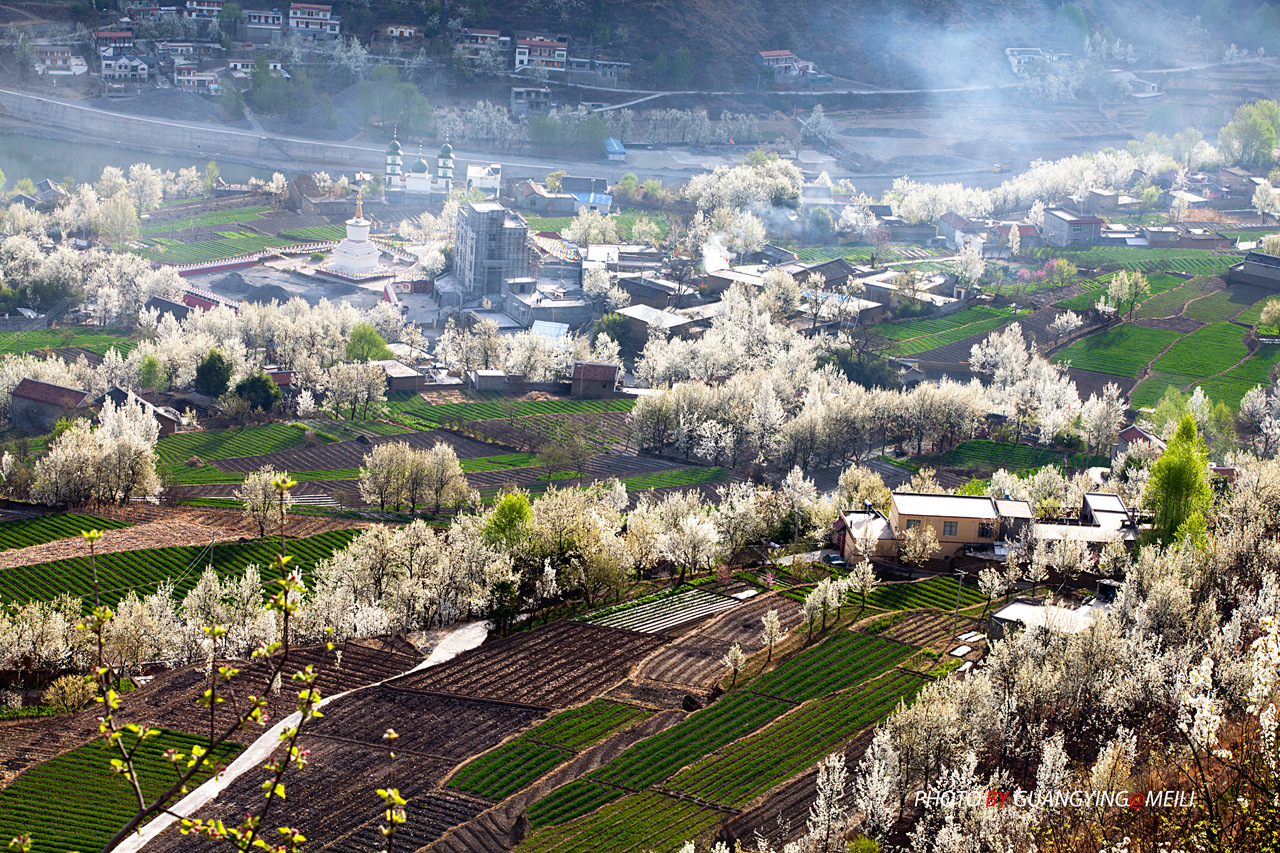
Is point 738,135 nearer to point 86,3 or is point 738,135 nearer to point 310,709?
point 86,3

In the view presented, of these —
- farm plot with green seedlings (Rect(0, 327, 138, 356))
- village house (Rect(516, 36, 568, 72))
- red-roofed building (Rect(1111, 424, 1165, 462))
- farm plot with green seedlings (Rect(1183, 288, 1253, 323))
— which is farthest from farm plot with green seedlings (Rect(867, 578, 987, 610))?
village house (Rect(516, 36, 568, 72))

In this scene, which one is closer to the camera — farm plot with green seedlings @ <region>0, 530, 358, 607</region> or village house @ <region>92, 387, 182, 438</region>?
farm plot with green seedlings @ <region>0, 530, 358, 607</region>

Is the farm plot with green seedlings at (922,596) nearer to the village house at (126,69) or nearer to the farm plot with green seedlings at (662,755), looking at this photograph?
the farm plot with green seedlings at (662,755)

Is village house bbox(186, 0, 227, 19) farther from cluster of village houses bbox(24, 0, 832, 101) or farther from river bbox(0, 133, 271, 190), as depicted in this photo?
river bbox(0, 133, 271, 190)

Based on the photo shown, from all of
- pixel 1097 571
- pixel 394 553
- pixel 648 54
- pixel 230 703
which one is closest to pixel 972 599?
pixel 1097 571

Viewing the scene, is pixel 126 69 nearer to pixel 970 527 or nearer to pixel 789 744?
pixel 970 527

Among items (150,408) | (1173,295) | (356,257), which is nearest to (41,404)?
(150,408)

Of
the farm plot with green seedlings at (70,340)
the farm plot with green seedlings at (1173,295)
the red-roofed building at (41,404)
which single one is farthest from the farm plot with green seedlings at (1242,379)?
the farm plot with green seedlings at (70,340)
